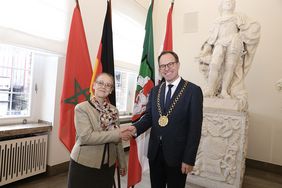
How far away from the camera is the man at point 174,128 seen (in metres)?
1.40

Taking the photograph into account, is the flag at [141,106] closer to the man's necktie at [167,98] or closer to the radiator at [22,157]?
the man's necktie at [167,98]

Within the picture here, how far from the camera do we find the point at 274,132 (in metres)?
3.83

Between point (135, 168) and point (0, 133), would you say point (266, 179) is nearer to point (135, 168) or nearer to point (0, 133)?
point (135, 168)

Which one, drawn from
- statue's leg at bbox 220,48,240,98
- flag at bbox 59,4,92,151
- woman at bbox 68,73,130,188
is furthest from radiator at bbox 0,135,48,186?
statue's leg at bbox 220,48,240,98

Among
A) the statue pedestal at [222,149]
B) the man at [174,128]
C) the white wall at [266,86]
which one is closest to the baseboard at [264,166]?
the white wall at [266,86]

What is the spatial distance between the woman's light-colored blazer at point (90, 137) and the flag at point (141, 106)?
0.76 m

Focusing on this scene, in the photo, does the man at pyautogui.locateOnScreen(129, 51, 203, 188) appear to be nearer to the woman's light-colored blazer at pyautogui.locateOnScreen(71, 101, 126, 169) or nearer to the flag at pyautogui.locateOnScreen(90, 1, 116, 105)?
the woman's light-colored blazer at pyautogui.locateOnScreen(71, 101, 126, 169)

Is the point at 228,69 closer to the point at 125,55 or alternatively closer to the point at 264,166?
the point at 125,55

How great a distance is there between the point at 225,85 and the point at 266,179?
5.49 feet

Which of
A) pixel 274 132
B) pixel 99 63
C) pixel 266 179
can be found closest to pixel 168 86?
pixel 99 63

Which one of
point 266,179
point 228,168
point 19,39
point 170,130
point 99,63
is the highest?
point 19,39

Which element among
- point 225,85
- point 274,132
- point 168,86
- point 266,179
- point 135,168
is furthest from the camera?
point 274,132

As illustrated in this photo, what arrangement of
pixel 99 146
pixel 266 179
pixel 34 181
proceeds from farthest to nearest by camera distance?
pixel 266 179 → pixel 34 181 → pixel 99 146

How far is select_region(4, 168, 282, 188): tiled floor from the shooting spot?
8.06 feet
